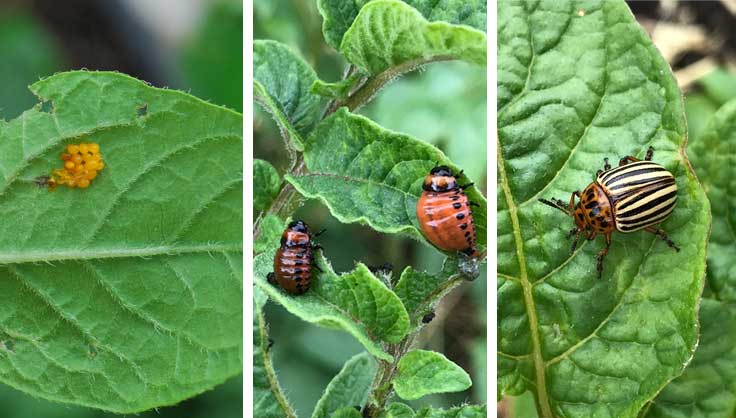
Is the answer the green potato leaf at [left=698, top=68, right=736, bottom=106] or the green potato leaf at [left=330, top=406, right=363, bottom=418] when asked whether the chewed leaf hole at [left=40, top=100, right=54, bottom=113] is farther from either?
the green potato leaf at [left=698, top=68, right=736, bottom=106]

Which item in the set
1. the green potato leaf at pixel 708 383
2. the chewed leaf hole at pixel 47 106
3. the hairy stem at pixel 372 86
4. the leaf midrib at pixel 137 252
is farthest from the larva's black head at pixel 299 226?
the green potato leaf at pixel 708 383

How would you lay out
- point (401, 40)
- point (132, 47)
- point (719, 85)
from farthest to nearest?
point (719, 85) → point (132, 47) → point (401, 40)

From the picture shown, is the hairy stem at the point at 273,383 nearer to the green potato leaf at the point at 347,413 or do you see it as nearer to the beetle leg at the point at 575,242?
the green potato leaf at the point at 347,413

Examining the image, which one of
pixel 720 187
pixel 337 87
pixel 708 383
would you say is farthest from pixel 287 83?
pixel 708 383

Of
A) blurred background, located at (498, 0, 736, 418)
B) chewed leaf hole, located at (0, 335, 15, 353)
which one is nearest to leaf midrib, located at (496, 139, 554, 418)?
blurred background, located at (498, 0, 736, 418)

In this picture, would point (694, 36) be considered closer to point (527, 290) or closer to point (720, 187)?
point (720, 187)

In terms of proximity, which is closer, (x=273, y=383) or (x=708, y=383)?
(x=273, y=383)
